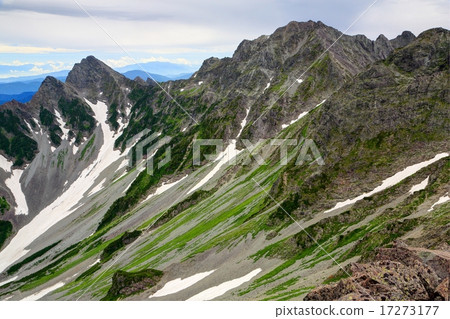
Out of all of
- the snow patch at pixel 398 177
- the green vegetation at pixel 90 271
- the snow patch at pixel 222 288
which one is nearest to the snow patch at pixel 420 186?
the snow patch at pixel 398 177

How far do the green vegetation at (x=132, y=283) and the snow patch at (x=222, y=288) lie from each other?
2281 cm

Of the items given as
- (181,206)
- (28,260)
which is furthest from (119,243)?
(28,260)

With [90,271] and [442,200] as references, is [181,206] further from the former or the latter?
[442,200]

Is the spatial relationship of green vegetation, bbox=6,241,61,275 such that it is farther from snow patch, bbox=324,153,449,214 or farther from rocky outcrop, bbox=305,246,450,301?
rocky outcrop, bbox=305,246,450,301

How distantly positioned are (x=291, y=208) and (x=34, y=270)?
140 meters

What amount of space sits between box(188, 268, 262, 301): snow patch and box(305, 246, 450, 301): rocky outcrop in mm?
39014

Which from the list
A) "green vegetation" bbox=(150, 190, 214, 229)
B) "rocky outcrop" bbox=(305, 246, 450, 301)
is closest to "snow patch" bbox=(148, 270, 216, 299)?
"rocky outcrop" bbox=(305, 246, 450, 301)

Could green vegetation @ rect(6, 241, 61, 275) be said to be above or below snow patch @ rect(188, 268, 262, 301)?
below

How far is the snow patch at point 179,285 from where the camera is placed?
75812mm

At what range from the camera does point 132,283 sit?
8462 centimetres

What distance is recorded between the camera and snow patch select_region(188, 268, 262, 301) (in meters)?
63.5

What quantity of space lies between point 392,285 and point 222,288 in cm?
4485

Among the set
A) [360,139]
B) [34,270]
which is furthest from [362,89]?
[34,270]

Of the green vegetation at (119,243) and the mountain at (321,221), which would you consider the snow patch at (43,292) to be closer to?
the mountain at (321,221)
